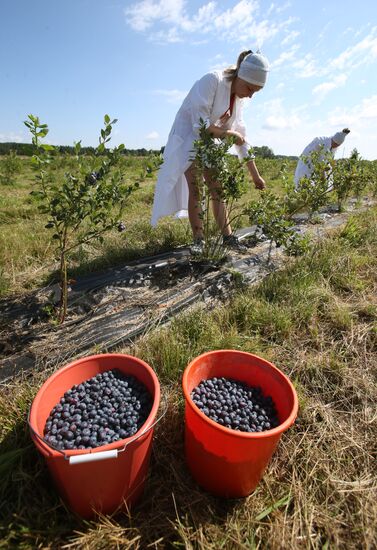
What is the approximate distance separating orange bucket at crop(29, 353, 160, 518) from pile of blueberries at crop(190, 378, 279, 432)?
241mm

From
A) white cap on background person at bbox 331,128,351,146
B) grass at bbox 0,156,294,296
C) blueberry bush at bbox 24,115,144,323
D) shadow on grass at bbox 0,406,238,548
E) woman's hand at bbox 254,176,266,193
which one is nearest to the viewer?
shadow on grass at bbox 0,406,238,548

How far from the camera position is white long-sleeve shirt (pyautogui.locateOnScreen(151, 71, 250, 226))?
2697mm

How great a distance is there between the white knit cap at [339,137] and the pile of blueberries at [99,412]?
19.0 feet

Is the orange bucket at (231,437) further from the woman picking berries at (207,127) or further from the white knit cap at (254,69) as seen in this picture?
the white knit cap at (254,69)

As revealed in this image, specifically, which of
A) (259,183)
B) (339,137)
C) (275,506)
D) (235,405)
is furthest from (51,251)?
(339,137)

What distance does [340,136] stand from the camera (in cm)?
557

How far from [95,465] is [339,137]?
6182 mm

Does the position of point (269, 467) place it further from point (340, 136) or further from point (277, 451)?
point (340, 136)

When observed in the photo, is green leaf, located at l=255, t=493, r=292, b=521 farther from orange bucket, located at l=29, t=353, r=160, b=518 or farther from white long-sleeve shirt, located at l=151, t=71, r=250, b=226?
white long-sleeve shirt, located at l=151, t=71, r=250, b=226

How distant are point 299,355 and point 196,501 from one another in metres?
1.03

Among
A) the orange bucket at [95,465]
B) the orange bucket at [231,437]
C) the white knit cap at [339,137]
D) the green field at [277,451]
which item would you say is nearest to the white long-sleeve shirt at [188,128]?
the green field at [277,451]

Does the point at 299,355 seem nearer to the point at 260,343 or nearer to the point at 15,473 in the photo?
the point at 260,343

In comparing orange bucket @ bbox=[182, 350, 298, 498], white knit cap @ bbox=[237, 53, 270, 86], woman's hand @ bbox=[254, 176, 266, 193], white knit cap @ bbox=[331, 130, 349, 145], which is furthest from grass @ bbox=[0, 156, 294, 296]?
white knit cap @ bbox=[331, 130, 349, 145]

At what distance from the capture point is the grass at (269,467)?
45.4 inches
